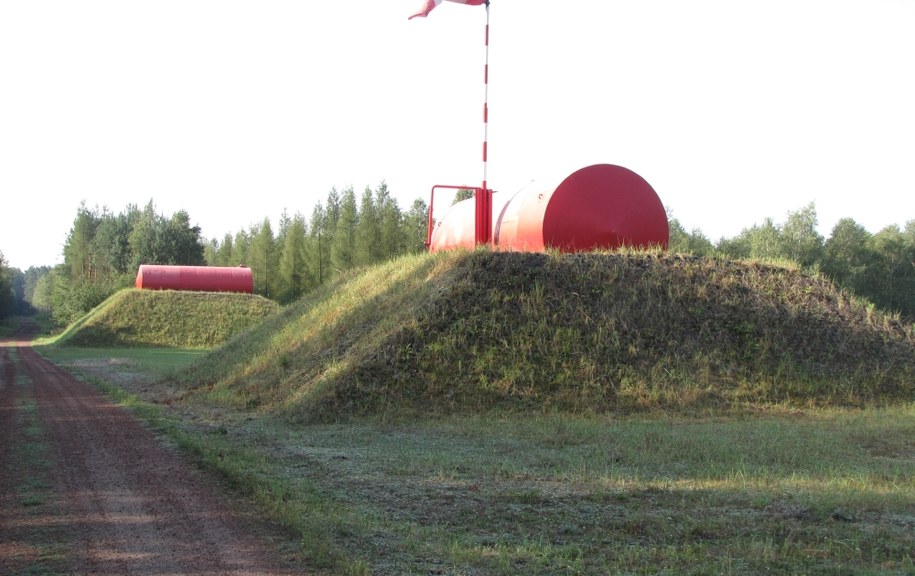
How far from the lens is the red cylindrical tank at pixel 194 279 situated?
2112 inches

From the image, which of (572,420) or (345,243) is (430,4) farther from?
(345,243)

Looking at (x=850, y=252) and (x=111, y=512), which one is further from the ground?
(x=850, y=252)

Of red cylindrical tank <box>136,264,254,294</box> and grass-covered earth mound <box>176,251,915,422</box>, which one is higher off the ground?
red cylindrical tank <box>136,264,254,294</box>

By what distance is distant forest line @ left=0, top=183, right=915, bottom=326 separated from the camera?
196ft

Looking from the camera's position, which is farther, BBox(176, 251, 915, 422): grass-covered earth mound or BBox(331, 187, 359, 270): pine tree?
BBox(331, 187, 359, 270): pine tree

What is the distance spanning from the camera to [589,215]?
64.6 ft

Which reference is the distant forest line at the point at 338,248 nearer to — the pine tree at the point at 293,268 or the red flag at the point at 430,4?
the pine tree at the point at 293,268

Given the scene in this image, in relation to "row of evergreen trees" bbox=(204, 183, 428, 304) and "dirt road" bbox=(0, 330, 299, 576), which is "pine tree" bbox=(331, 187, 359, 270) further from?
"dirt road" bbox=(0, 330, 299, 576)

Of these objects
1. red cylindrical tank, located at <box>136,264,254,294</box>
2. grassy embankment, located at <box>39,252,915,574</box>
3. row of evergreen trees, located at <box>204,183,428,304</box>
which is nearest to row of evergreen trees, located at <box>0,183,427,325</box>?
row of evergreen trees, located at <box>204,183,428,304</box>

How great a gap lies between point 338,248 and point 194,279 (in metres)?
13.3

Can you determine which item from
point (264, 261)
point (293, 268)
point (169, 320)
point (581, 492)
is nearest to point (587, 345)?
point (581, 492)

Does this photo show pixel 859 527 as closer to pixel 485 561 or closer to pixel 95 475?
pixel 485 561

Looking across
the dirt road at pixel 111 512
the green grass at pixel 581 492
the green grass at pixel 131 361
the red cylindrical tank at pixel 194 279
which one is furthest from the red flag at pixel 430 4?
the red cylindrical tank at pixel 194 279

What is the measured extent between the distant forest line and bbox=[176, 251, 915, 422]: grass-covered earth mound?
29.5 metres
